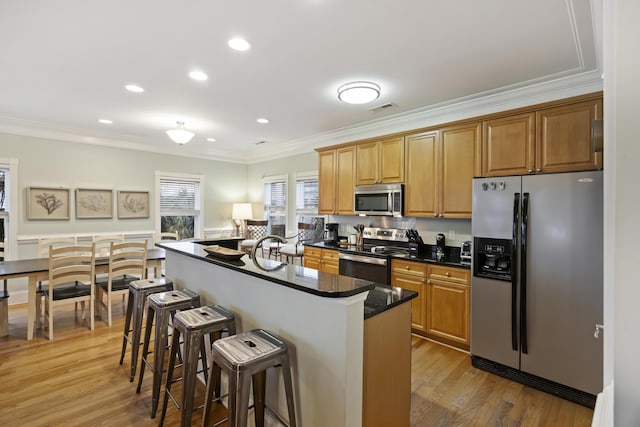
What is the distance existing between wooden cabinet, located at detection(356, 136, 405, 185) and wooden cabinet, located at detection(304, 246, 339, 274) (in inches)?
42.0

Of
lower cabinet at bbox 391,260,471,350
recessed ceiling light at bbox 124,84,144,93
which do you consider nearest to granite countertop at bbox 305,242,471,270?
lower cabinet at bbox 391,260,471,350

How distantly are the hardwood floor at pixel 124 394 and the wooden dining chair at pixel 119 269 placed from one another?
0.68m

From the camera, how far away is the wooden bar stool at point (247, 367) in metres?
1.37

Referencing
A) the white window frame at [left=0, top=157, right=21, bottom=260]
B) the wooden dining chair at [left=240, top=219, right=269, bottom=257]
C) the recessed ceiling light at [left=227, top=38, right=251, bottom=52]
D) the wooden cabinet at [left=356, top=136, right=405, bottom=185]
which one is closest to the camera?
the recessed ceiling light at [left=227, top=38, right=251, bottom=52]

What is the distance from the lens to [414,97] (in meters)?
3.29

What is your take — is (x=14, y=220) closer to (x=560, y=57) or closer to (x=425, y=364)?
(x=425, y=364)

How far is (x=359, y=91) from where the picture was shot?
2893 mm

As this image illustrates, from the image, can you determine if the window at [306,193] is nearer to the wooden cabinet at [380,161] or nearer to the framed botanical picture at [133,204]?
the wooden cabinet at [380,161]

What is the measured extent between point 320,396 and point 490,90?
3138 millimetres

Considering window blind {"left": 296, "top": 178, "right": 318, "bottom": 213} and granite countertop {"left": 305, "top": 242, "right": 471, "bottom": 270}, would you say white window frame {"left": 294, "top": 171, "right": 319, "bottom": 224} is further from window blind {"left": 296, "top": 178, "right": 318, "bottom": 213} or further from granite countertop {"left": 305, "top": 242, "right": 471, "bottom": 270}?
granite countertop {"left": 305, "top": 242, "right": 471, "bottom": 270}

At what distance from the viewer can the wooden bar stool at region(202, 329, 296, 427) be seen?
4.50ft

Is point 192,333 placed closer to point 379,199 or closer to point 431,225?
point 379,199

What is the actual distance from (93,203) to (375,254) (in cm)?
456

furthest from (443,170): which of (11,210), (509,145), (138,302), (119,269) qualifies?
(11,210)
